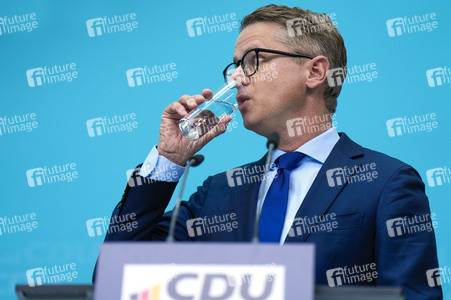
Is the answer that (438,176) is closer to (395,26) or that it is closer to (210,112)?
(395,26)

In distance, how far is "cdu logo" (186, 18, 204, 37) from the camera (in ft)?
9.64

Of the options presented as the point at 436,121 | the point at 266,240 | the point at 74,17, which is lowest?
the point at 266,240

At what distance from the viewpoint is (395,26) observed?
8.79ft

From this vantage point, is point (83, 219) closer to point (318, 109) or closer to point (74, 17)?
point (74, 17)

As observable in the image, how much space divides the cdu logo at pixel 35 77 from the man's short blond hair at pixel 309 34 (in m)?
1.33

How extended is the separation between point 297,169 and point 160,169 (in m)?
0.45

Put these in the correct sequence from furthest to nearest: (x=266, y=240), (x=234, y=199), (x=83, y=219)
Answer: (x=83, y=219) → (x=234, y=199) → (x=266, y=240)

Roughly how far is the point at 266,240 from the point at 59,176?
146cm

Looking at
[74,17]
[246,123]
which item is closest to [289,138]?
[246,123]

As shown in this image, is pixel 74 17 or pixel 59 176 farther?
pixel 74 17

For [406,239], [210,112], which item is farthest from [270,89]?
[406,239]

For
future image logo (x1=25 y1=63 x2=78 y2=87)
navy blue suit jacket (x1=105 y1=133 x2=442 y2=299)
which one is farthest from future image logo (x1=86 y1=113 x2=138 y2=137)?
navy blue suit jacket (x1=105 y1=133 x2=442 y2=299)

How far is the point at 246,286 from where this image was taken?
1016mm

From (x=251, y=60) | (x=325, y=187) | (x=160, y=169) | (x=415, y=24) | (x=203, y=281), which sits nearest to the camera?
(x=203, y=281)
